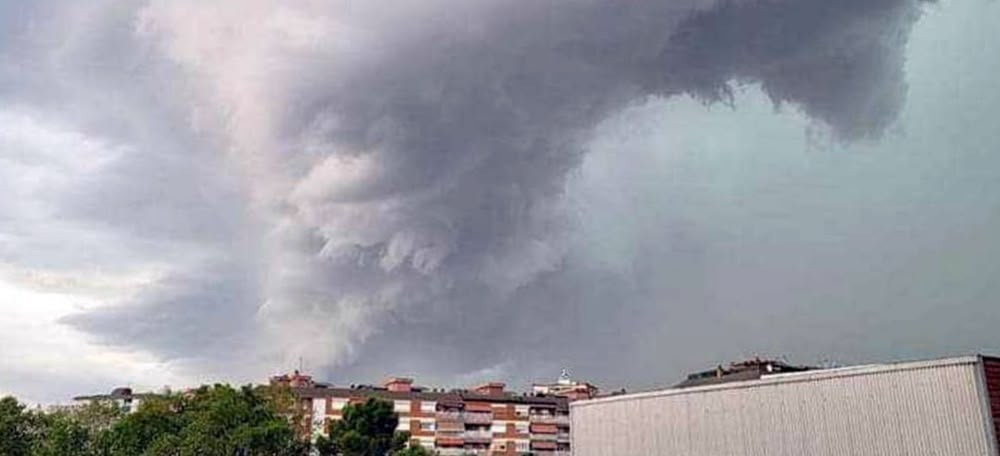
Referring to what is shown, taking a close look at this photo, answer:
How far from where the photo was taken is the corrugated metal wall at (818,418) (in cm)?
3459

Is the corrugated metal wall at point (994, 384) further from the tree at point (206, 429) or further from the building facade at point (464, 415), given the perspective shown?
the building facade at point (464, 415)

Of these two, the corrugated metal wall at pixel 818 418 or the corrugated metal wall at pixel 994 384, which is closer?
Answer: the corrugated metal wall at pixel 994 384

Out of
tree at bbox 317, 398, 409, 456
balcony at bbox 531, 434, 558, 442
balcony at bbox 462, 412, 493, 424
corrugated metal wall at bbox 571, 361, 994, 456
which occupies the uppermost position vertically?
balcony at bbox 462, 412, 493, 424

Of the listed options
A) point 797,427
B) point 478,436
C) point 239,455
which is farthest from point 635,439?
point 478,436

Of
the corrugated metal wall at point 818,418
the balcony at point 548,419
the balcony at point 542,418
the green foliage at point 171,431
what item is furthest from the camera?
the balcony at point 548,419

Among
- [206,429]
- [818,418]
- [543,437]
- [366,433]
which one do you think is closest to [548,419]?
[543,437]

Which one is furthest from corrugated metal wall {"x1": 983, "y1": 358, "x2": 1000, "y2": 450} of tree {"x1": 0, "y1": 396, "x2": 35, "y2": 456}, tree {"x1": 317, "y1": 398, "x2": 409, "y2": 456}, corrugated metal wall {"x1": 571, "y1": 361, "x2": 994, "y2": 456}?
tree {"x1": 0, "y1": 396, "x2": 35, "y2": 456}

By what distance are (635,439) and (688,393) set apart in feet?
16.0

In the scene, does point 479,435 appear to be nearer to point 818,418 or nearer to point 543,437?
point 543,437

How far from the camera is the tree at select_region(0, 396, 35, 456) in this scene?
57.8m

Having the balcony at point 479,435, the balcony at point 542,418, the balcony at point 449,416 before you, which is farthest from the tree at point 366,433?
the balcony at point 542,418

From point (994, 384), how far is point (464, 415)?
73517 millimetres

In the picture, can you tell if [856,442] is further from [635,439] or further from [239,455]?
[239,455]

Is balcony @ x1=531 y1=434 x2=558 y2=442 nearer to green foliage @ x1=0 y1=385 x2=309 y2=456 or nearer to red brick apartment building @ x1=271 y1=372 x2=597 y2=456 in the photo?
red brick apartment building @ x1=271 y1=372 x2=597 y2=456
